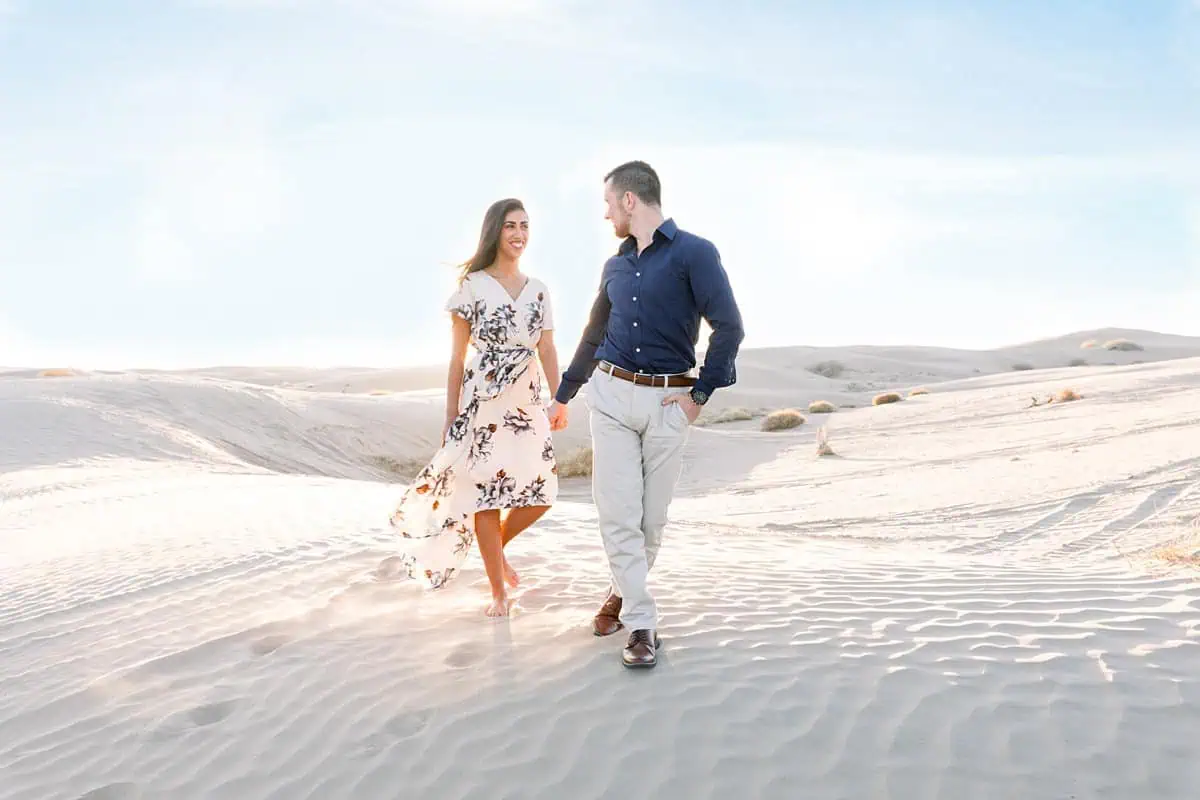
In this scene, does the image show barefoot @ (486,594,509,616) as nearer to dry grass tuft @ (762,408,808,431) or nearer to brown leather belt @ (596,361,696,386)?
brown leather belt @ (596,361,696,386)

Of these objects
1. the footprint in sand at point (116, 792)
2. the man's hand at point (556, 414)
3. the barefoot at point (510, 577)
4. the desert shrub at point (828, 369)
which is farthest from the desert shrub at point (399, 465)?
the desert shrub at point (828, 369)

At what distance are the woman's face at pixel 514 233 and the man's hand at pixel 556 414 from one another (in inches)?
30.6

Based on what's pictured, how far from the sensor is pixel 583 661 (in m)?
3.91

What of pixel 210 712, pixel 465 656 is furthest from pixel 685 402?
pixel 210 712

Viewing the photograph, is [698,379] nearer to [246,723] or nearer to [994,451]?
[246,723]

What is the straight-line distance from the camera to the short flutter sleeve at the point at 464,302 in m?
4.51

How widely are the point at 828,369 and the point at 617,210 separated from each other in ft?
152

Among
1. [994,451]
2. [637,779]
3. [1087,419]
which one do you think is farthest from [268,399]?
[637,779]

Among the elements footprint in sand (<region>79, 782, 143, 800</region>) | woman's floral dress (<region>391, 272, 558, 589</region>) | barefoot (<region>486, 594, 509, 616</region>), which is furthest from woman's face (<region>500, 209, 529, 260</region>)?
footprint in sand (<region>79, 782, 143, 800</region>)

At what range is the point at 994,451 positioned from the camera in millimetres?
13742

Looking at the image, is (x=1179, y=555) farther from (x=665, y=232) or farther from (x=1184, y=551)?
(x=665, y=232)

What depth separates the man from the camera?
3.68 meters

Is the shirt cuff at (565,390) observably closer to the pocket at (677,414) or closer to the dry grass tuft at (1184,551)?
the pocket at (677,414)

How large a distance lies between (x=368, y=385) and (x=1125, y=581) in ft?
141
